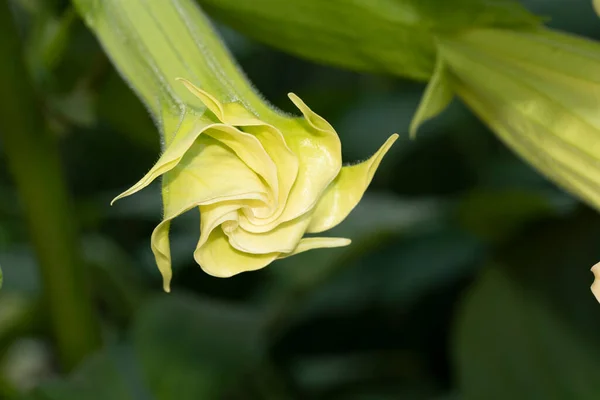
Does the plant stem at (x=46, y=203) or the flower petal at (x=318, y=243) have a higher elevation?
the flower petal at (x=318, y=243)

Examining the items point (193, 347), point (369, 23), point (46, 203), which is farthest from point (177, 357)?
point (369, 23)

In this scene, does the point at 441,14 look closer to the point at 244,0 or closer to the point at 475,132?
the point at 244,0

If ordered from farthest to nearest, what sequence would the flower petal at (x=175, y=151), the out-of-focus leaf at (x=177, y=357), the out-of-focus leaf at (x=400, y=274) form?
1. the out-of-focus leaf at (x=400, y=274)
2. the out-of-focus leaf at (x=177, y=357)
3. the flower petal at (x=175, y=151)

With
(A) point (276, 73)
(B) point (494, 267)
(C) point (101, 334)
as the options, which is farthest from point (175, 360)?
(A) point (276, 73)

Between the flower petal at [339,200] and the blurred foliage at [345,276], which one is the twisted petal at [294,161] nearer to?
the flower petal at [339,200]

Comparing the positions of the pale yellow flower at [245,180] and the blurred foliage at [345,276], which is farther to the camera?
the blurred foliage at [345,276]

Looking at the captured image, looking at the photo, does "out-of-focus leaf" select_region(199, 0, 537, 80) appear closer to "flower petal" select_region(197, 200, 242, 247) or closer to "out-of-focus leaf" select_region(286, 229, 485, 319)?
"flower petal" select_region(197, 200, 242, 247)

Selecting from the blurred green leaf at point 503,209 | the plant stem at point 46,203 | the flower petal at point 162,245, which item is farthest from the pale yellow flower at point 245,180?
the blurred green leaf at point 503,209

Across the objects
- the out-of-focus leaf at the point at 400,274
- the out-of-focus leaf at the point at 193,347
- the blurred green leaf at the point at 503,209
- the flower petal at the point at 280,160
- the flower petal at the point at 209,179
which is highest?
the flower petal at the point at 280,160
